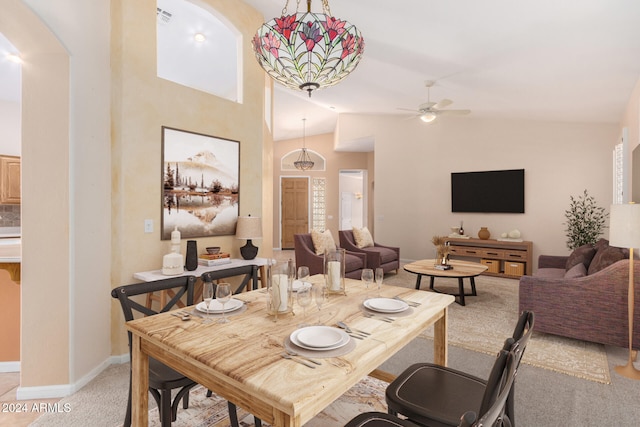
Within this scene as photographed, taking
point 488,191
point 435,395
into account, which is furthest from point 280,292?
point 488,191

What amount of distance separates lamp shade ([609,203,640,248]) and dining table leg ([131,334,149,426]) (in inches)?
130

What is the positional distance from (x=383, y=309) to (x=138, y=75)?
2719 millimetres

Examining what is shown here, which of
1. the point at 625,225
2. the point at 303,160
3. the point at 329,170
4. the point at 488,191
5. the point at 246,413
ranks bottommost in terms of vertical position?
the point at 246,413

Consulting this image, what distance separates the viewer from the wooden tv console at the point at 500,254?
232 inches

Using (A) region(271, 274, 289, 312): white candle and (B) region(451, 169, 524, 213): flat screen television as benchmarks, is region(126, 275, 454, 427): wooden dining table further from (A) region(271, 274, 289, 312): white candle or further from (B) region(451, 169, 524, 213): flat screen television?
(B) region(451, 169, 524, 213): flat screen television

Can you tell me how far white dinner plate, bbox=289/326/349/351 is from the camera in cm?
123

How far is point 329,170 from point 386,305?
8268 millimetres

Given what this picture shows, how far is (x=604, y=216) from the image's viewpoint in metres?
5.48

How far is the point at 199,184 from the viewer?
3.32 m

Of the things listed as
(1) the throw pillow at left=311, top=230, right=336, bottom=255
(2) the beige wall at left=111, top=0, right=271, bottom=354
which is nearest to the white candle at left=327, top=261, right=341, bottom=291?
(2) the beige wall at left=111, top=0, right=271, bottom=354

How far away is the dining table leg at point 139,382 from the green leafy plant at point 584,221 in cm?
604

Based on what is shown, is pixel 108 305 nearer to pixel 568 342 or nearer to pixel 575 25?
pixel 568 342

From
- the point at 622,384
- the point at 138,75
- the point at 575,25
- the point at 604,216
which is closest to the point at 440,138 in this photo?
the point at 604,216

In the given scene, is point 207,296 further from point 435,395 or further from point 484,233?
point 484,233
